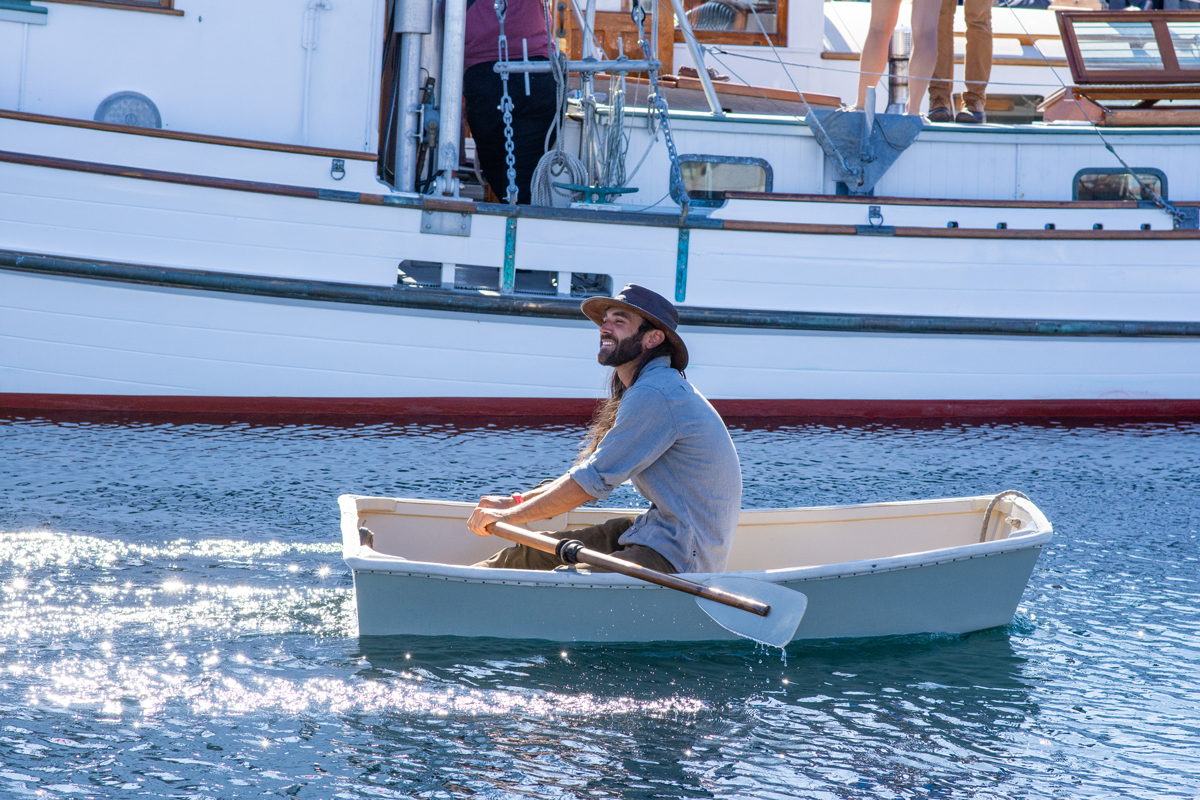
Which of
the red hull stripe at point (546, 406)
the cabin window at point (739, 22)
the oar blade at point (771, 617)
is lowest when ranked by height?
the oar blade at point (771, 617)

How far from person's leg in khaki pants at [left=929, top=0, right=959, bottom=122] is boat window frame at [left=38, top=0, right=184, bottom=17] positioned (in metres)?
5.34

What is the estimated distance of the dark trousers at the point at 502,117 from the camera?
849 cm

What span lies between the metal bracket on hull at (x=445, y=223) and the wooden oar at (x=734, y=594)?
384 centimetres

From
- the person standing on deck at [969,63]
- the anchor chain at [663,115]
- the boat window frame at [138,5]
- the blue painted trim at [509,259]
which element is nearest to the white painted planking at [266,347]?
the blue painted trim at [509,259]

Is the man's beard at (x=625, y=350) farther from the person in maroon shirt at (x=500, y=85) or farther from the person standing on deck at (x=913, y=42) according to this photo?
the person standing on deck at (x=913, y=42)

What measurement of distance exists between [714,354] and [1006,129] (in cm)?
273

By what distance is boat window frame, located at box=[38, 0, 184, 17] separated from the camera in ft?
25.7

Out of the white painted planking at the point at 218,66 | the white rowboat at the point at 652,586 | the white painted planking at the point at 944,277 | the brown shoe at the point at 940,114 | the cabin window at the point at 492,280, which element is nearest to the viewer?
the white rowboat at the point at 652,586

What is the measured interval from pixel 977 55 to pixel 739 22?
8.73ft

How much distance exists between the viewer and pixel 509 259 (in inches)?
318

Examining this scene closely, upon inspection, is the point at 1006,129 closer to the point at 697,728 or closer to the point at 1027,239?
the point at 1027,239

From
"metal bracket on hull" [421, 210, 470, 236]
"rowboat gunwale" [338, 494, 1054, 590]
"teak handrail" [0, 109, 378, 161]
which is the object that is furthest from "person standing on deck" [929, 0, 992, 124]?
"rowboat gunwale" [338, 494, 1054, 590]

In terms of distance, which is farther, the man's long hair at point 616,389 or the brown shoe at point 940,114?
the brown shoe at point 940,114

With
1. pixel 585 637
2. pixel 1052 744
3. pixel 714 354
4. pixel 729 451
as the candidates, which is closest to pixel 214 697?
pixel 585 637
